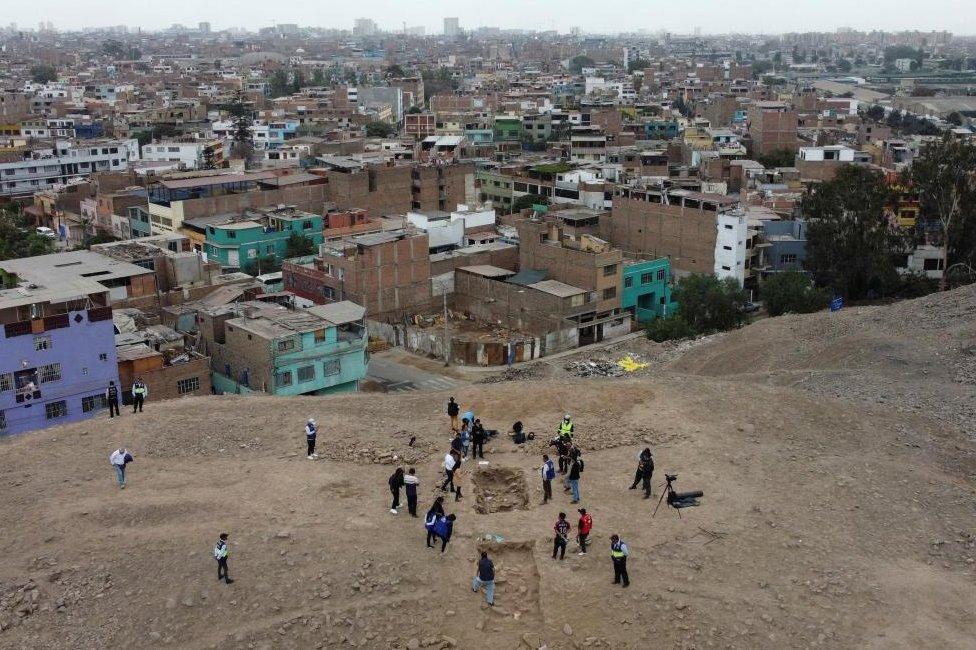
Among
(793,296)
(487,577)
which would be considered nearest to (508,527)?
(487,577)

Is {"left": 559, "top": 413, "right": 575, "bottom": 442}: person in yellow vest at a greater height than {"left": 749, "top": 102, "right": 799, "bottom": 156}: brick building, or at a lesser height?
lesser

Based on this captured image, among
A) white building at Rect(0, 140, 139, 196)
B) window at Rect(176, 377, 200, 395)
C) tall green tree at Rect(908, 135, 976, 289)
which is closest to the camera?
window at Rect(176, 377, 200, 395)

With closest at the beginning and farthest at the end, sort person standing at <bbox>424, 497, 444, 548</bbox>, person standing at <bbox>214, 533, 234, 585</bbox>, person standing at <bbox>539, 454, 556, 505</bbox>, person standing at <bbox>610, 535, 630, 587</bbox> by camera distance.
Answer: person standing at <bbox>610, 535, 630, 587</bbox>
person standing at <bbox>214, 533, 234, 585</bbox>
person standing at <bbox>424, 497, 444, 548</bbox>
person standing at <bbox>539, 454, 556, 505</bbox>

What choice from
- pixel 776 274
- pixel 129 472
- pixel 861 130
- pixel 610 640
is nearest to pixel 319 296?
pixel 776 274

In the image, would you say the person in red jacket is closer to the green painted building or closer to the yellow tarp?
the yellow tarp

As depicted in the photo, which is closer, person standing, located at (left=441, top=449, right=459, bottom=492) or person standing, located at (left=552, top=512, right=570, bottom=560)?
person standing, located at (left=552, top=512, right=570, bottom=560)

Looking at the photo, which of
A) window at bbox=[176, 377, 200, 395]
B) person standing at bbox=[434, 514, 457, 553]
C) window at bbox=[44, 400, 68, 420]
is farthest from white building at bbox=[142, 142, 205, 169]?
person standing at bbox=[434, 514, 457, 553]
